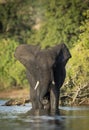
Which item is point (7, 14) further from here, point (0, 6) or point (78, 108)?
point (78, 108)

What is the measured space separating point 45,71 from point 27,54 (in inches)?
70.4

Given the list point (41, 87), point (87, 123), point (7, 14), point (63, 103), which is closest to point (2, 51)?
point (7, 14)

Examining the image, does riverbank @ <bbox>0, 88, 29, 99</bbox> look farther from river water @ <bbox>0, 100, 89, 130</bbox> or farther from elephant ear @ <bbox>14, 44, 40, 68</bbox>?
elephant ear @ <bbox>14, 44, 40, 68</bbox>

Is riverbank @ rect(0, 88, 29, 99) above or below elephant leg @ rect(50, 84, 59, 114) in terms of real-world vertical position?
above

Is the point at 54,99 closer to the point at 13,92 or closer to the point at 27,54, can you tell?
the point at 27,54

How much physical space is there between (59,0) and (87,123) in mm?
35736

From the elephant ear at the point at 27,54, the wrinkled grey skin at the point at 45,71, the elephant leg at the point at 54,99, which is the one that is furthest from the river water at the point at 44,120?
the elephant ear at the point at 27,54

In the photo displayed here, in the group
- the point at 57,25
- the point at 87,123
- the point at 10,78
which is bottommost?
the point at 87,123

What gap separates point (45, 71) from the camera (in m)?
32.7

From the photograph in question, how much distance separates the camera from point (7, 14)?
75.1 m

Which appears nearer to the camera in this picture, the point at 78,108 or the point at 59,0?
the point at 78,108

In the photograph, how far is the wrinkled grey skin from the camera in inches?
1293

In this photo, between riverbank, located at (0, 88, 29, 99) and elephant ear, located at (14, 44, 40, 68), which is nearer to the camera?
elephant ear, located at (14, 44, 40, 68)

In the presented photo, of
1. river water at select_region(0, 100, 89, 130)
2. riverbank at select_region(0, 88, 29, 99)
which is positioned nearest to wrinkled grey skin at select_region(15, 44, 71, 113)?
river water at select_region(0, 100, 89, 130)
